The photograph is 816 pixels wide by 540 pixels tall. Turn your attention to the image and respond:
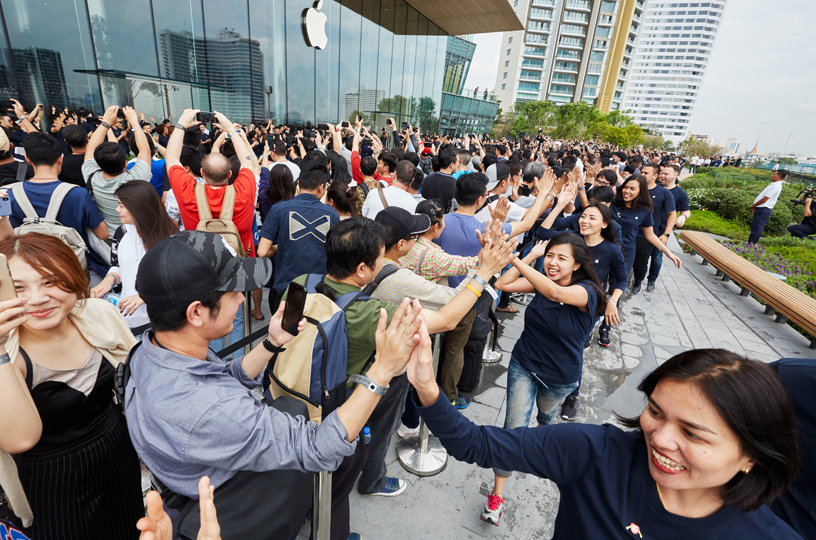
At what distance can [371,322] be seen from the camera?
1.77 meters

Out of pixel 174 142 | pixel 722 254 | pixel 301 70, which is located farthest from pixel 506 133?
pixel 174 142

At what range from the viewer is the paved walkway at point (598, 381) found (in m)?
2.47

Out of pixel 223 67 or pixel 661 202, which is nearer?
pixel 661 202

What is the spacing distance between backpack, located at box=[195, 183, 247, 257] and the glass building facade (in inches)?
413

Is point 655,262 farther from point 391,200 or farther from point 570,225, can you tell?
point 391,200

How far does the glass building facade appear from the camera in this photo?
9492 millimetres

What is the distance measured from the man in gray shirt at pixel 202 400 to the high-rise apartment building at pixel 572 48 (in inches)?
2895

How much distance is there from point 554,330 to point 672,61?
152 meters

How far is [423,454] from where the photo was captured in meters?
2.94

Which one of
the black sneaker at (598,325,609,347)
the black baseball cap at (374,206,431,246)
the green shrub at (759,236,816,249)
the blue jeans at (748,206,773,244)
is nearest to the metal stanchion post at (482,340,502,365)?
the black sneaker at (598,325,609,347)

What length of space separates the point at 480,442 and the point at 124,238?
104 inches

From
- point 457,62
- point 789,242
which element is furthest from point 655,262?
point 457,62

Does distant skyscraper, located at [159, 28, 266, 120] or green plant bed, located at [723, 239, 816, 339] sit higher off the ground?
distant skyscraper, located at [159, 28, 266, 120]

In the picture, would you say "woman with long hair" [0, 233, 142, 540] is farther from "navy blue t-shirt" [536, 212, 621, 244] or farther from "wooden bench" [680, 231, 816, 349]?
"wooden bench" [680, 231, 816, 349]
